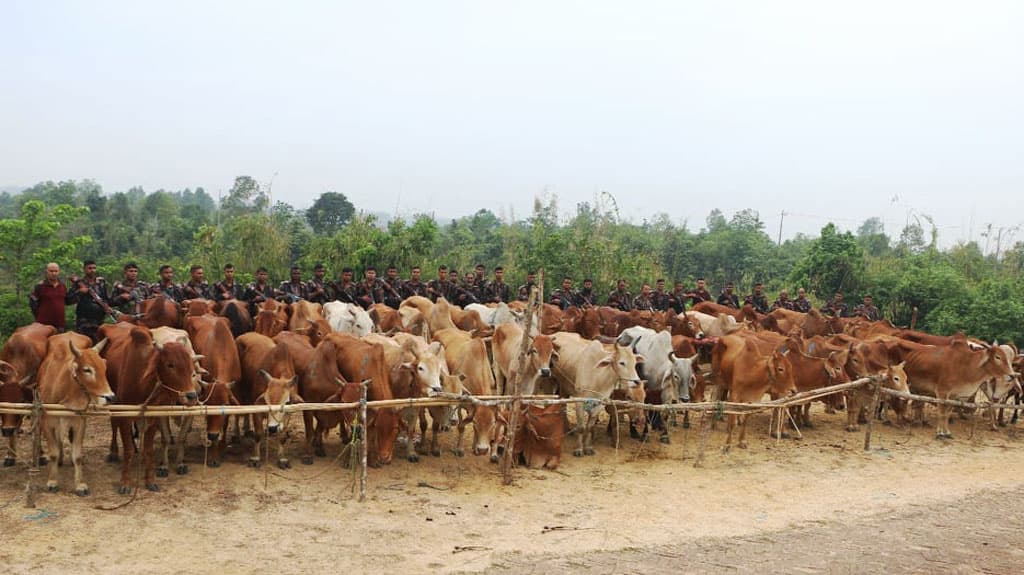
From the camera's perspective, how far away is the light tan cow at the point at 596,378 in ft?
40.4

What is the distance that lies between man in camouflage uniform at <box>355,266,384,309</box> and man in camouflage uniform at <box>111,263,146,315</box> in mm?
4870

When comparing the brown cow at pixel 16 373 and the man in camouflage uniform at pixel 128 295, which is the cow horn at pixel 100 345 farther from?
the man in camouflage uniform at pixel 128 295

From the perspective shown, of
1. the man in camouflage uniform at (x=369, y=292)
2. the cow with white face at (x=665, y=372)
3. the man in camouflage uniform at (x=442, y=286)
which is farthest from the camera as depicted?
the man in camouflage uniform at (x=442, y=286)

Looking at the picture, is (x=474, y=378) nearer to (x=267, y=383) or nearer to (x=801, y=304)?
(x=267, y=383)

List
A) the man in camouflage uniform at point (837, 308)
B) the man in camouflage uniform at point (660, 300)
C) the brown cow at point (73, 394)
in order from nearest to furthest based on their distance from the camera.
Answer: the brown cow at point (73, 394) → the man in camouflage uniform at point (660, 300) → the man in camouflage uniform at point (837, 308)

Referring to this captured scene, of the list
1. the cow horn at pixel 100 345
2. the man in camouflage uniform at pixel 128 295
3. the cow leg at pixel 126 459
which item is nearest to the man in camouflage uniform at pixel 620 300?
the man in camouflage uniform at pixel 128 295

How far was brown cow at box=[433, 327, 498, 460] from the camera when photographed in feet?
36.4

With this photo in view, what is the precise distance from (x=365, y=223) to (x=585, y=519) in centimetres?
1893

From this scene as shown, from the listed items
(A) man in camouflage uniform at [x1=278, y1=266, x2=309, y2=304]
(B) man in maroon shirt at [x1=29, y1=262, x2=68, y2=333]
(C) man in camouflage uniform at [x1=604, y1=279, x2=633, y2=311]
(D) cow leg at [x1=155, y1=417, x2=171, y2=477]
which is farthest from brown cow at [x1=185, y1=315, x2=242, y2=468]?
(C) man in camouflage uniform at [x1=604, y1=279, x2=633, y2=311]

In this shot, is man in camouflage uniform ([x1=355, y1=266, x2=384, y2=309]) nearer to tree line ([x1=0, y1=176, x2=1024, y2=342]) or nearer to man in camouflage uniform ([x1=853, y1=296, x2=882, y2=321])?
tree line ([x1=0, y1=176, x2=1024, y2=342])

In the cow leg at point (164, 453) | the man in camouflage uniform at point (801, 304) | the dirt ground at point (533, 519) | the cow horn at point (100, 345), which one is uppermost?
the man in camouflage uniform at point (801, 304)

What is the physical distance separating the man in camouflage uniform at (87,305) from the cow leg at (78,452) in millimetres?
3858

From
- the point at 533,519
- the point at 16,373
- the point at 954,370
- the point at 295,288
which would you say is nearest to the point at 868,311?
the point at 954,370

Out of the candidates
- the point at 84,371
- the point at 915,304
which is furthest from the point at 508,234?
the point at 84,371
